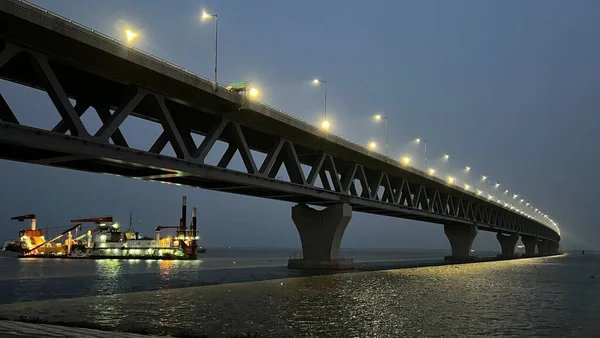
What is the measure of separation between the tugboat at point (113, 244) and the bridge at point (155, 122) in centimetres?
9637

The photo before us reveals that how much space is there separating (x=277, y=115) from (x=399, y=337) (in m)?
29.1

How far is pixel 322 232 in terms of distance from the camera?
6331 cm

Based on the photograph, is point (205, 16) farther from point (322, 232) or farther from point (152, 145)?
point (322, 232)

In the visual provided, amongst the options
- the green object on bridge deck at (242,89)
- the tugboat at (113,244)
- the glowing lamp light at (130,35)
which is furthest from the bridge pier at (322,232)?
the tugboat at (113,244)

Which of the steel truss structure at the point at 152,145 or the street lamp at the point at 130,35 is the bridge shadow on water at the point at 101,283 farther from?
the street lamp at the point at 130,35

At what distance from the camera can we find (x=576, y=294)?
127 feet

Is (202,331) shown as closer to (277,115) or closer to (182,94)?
(182,94)

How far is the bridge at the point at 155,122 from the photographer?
26.6 meters

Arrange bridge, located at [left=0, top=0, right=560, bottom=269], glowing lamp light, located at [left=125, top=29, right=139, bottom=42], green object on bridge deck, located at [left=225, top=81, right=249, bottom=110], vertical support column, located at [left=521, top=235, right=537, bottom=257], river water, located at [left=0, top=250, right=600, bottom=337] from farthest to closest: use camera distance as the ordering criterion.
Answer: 1. vertical support column, located at [left=521, top=235, right=537, bottom=257]
2. green object on bridge deck, located at [left=225, top=81, right=249, bottom=110]
3. glowing lamp light, located at [left=125, top=29, right=139, bottom=42]
4. bridge, located at [left=0, top=0, right=560, bottom=269]
5. river water, located at [left=0, top=250, right=600, bottom=337]

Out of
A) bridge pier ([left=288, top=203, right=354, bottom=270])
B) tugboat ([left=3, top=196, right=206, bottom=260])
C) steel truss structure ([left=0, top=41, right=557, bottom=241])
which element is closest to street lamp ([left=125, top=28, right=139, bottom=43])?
steel truss structure ([left=0, top=41, right=557, bottom=241])

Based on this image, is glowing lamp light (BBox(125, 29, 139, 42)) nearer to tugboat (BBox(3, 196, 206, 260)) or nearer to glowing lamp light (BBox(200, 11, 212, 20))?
glowing lamp light (BBox(200, 11, 212, 20))

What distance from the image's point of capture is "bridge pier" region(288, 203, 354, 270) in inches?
2436

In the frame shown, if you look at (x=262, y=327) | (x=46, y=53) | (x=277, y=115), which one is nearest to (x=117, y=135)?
(x=46, y=53)

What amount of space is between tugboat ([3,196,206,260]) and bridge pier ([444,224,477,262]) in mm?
72125
